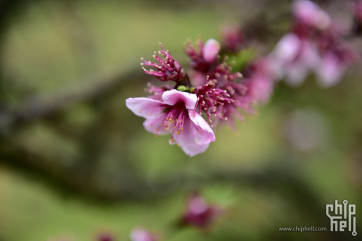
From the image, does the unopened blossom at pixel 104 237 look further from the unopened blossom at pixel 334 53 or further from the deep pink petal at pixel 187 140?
the unopened blossom at pixel 334 53

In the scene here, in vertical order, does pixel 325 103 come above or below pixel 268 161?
above

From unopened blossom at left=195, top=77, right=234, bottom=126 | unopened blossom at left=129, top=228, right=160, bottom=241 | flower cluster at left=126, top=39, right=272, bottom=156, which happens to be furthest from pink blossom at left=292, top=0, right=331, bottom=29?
unopened blossom at left=129, top=228, right=160, bottom=241

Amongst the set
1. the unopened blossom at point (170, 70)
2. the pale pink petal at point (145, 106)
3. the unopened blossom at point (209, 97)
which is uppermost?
the unopened blossom at point (170, 70)

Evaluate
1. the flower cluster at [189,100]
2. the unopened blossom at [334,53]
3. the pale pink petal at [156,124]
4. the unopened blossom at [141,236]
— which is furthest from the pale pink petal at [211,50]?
the unopened blossom at [141,236]

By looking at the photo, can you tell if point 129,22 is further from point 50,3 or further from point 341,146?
point 341,146

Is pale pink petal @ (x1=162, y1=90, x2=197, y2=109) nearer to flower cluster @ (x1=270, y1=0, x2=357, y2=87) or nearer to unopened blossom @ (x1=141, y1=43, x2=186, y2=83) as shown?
unopened blossom @ (x1=141, y1=43, x2=186, y2=83)

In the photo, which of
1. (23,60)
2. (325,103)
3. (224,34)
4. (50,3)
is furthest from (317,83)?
(23,60)

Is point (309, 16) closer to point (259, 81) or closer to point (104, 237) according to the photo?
point (259, 81)
